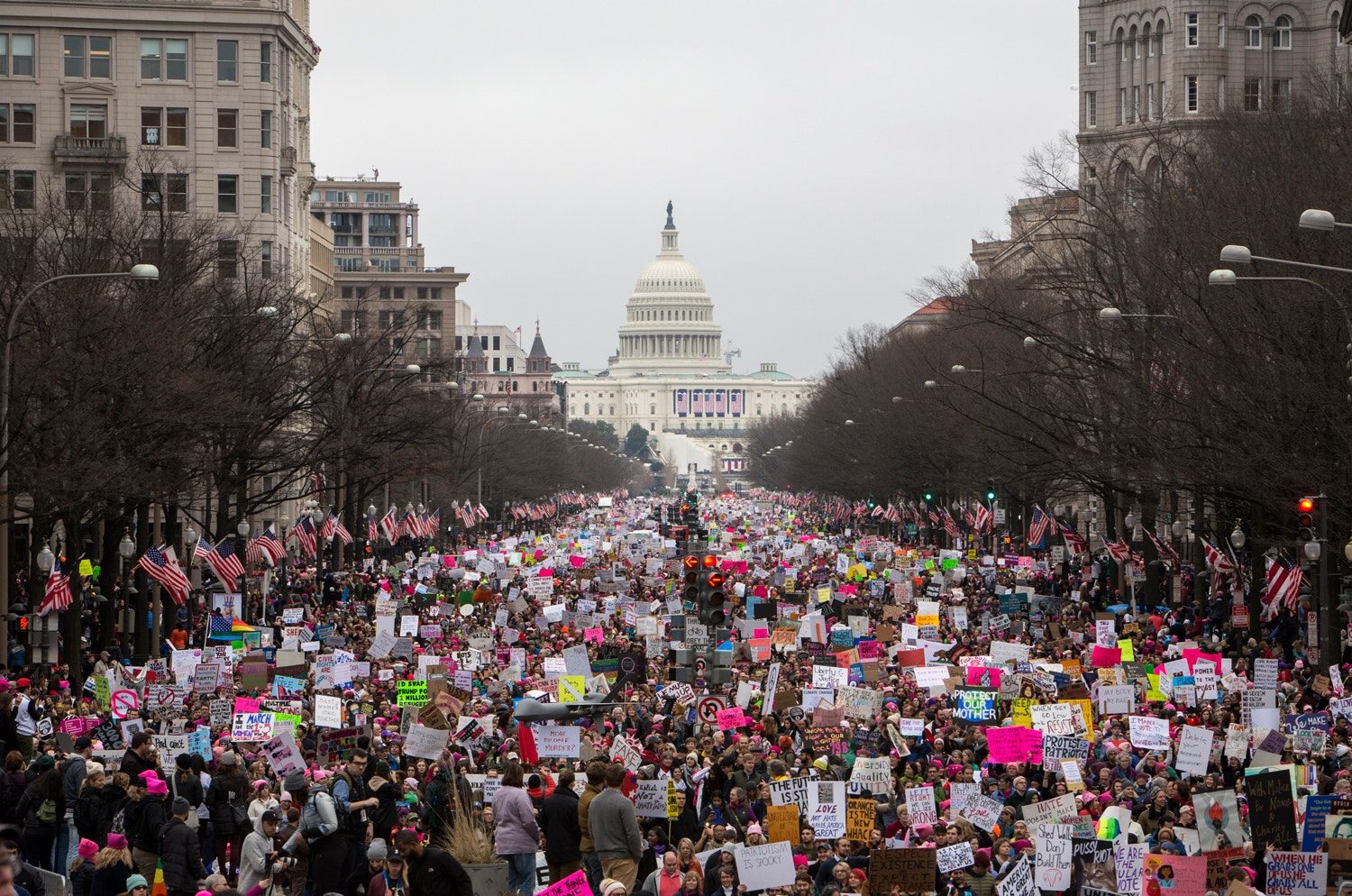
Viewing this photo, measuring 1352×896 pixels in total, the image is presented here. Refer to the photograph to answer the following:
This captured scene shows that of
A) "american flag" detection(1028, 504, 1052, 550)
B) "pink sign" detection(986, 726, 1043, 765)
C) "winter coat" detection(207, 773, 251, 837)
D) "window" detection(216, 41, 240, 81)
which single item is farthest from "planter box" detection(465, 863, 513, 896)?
"window" detection(216, 41, 240, 81)

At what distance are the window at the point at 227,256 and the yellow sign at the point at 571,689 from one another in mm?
31040

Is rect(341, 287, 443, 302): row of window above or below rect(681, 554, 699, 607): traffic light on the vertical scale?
above

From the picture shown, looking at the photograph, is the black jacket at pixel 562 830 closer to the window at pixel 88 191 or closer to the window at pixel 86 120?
the window at pixel 88 191

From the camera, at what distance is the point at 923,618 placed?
41219mm

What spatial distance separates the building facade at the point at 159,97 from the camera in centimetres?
7612

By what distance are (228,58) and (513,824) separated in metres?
63.3

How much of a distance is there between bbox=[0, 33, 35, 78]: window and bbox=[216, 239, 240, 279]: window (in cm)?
1287

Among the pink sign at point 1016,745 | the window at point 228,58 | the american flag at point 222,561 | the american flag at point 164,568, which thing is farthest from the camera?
the window at point 228,58

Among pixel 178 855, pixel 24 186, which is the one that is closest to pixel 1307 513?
pixel 178 855

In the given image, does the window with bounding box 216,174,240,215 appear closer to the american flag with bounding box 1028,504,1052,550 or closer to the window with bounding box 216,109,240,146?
the window with bounding box 216,109,240,146

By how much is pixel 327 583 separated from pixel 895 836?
36.3m

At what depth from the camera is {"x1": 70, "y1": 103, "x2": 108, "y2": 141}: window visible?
76.9 m

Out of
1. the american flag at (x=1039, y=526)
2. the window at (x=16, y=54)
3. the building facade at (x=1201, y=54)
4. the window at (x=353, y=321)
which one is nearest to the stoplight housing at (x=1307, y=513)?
the american flag at (x=1039, y=526)

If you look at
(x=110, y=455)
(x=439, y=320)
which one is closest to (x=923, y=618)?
(x=110, y=455)
